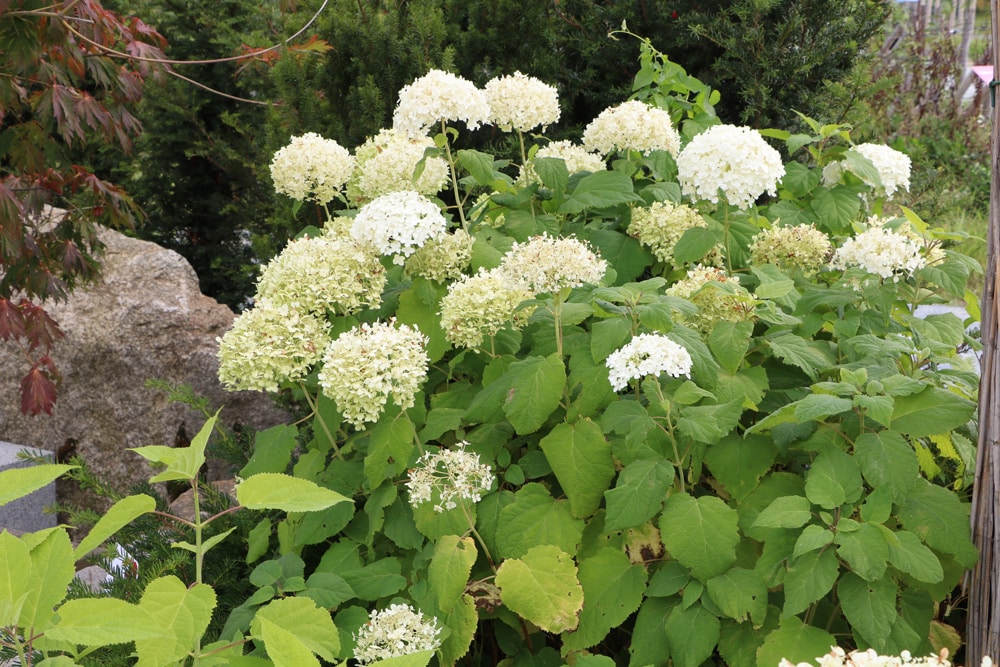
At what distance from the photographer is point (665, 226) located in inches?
88.8

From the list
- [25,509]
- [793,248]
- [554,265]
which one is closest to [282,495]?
[554,265]

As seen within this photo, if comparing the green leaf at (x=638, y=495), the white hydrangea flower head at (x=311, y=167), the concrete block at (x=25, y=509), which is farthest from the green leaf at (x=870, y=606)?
the concrete block at (x=25, y=509)

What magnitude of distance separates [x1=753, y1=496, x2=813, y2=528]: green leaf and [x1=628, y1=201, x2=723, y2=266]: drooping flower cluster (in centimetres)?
82

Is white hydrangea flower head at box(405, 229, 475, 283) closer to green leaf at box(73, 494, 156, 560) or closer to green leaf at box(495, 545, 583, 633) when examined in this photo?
green leaf at box(495, 545, 583, 633)

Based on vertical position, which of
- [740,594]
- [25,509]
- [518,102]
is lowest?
[25,509]

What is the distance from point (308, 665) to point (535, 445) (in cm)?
121

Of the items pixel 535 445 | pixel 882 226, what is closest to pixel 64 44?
pixel 535 445

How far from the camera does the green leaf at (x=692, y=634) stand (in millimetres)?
1633

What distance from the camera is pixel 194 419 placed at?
432cm

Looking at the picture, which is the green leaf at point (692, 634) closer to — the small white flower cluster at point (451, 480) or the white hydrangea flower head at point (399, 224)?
the small white flower cluster at point (451, 480)

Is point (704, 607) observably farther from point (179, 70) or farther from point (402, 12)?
point (179, 70)

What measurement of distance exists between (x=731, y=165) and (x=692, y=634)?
106 centimetres

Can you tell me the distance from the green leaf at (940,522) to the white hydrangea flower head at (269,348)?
49.3 inches

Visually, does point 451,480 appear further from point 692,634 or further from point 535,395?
point 692,634
